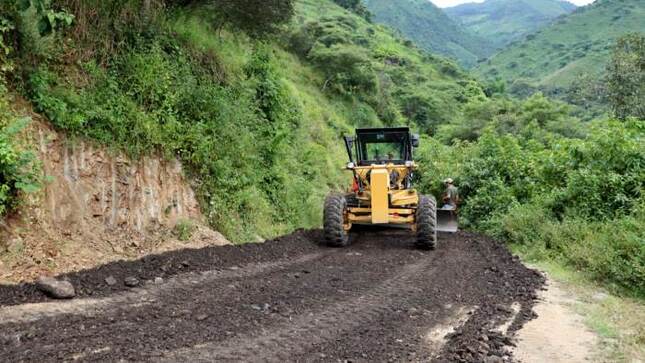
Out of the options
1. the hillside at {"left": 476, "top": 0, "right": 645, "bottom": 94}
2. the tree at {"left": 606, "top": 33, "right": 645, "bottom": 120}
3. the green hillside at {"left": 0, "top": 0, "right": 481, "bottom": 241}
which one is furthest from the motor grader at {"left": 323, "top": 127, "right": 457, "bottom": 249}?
the hillside at {"left": 476, "top": 0, "right": 645, "bottom": 94}

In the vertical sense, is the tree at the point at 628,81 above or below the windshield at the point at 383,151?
above

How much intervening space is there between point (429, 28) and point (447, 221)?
16751 centimetres

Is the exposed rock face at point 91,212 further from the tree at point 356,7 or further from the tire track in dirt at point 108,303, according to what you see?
the tree at point 356,7

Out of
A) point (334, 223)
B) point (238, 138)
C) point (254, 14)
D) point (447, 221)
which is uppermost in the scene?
point (254, 14)

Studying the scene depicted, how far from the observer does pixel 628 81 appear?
27328mm

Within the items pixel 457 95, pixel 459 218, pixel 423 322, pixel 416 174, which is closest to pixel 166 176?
pixel 423 322

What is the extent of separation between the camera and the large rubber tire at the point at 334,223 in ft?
38.2

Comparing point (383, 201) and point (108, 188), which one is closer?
point (108, 188)

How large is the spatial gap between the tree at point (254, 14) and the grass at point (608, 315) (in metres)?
8.47

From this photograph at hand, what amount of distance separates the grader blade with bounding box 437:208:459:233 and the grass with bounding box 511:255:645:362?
3.36 m

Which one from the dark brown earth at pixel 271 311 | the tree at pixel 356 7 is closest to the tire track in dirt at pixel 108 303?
the dark brown earth at pixel 271 311

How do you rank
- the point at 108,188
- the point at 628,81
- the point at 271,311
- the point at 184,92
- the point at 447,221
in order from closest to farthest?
the point at 271,311 < the point at 108,188 < the point at 184,92 < the point at 447,221 < the point at 628,81

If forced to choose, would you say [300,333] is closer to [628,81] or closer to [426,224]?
[426,224]

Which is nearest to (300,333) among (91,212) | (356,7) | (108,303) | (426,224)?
(108,303)
